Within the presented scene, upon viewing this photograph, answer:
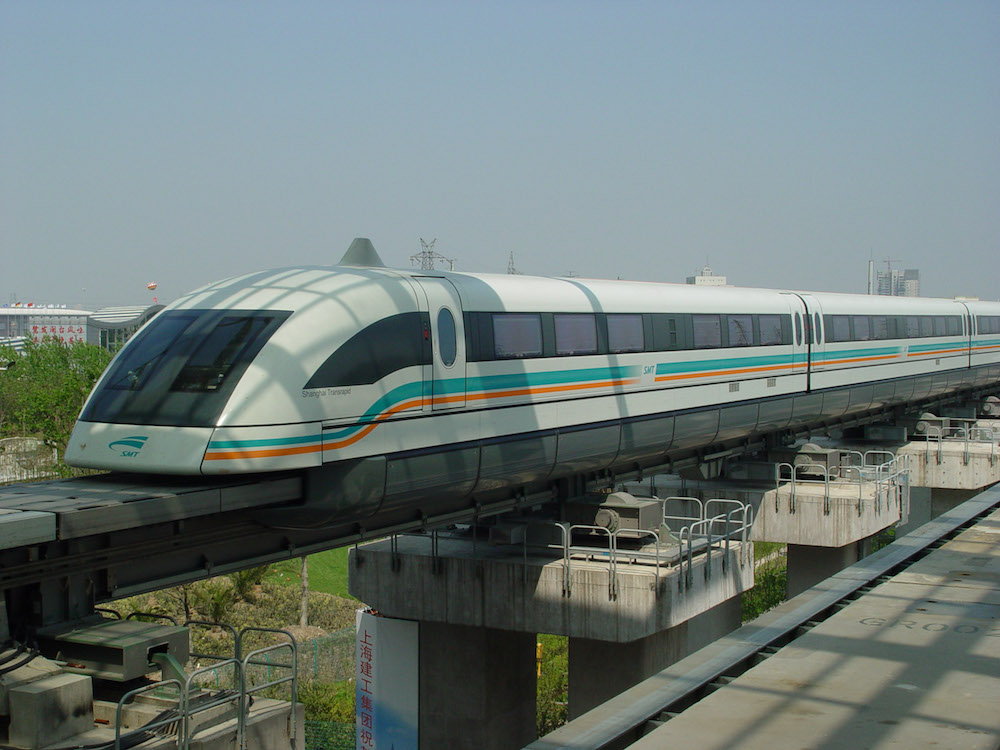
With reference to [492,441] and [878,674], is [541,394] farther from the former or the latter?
[878,674]

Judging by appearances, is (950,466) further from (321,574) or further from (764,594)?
(321,574)

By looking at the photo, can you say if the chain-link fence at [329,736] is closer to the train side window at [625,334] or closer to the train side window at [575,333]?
the train side window at [625,334]

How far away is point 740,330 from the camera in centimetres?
1958

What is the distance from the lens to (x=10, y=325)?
151 meters

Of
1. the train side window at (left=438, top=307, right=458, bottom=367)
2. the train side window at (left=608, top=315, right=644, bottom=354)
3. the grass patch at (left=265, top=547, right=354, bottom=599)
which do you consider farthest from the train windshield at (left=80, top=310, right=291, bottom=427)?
the grass patch at (left=265, top=547, right=354, bottom=599)

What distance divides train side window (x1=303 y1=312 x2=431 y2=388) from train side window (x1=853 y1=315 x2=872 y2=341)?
15.2m

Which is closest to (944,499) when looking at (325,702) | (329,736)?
(325,702)

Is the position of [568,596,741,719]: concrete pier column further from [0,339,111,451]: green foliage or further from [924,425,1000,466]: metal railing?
[0,339,111,451]: green foliage

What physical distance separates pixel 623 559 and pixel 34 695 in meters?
9.28

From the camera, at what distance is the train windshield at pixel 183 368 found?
396 inches

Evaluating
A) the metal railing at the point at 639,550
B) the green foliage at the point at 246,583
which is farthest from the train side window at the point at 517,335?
the green foliage at the point at 246,583

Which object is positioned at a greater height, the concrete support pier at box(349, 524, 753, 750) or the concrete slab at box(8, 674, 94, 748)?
the concrete slab at box(8, 674, 94, 748)

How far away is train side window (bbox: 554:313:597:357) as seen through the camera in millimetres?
14578

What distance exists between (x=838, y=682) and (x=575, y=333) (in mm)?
6705
